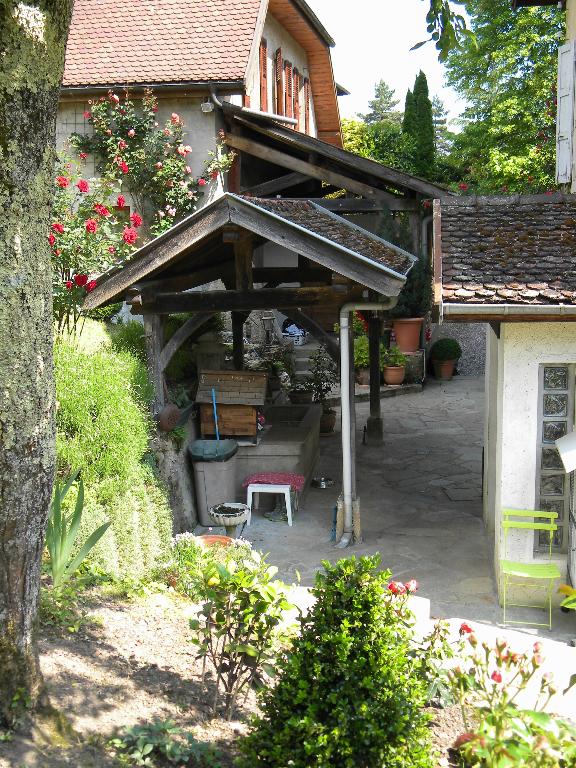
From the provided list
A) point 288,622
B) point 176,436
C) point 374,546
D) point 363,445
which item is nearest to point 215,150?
point 363,445

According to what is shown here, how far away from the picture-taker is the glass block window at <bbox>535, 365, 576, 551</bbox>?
24.0 ft

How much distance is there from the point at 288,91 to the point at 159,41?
5833mm

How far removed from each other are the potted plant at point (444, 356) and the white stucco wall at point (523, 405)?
480 inches

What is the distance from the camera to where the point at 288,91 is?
19688 millimetres

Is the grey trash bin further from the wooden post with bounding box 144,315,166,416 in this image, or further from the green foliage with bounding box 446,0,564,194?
the green foliage with bounding box 446,0,564,194

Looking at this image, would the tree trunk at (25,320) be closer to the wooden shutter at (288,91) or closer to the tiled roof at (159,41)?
the tiled roof at (159,41)

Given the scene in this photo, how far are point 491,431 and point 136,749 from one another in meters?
6.72

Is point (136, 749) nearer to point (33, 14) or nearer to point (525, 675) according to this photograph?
point (525, 675)

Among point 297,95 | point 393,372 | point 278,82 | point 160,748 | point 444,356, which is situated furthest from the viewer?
point 297,95

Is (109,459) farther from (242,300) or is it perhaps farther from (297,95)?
(297,95)

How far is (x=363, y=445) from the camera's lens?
13.9m

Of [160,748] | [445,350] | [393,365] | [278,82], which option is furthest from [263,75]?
[160,748]

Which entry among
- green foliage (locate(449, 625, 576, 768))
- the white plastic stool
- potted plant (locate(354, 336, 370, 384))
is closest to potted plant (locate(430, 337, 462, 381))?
potted plant (locate(354, 336, 370, 384))

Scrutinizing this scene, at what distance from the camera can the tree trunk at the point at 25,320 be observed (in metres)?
3.27
